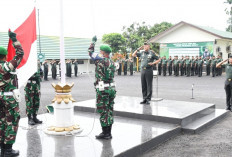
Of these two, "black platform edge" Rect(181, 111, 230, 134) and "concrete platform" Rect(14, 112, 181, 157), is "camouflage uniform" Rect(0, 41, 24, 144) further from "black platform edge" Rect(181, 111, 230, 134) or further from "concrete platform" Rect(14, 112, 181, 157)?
"black platform edge" Rect(181, 111, 230, 134)

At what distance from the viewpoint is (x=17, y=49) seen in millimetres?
4148

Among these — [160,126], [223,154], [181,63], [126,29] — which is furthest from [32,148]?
[126,29]

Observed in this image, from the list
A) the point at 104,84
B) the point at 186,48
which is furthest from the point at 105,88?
the point at 186,48

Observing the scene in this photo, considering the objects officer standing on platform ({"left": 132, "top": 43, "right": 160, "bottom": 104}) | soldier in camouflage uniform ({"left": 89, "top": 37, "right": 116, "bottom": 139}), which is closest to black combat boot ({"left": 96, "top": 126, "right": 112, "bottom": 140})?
soldier in camouflage uniform ({"left": 89, "top": 37, "right": 116, "bottom": 139})

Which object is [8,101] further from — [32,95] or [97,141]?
[32,95]

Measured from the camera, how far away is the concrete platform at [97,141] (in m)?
4.41

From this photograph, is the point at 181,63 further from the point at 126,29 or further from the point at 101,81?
the point at 101,81

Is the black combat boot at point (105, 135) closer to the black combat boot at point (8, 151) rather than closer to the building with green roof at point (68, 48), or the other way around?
the black combat boot at point (8, 151)

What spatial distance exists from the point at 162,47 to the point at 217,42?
6105 millimetres

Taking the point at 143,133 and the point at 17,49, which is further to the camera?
the point at 143,133

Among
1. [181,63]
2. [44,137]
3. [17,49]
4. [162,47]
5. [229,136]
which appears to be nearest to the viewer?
[17,49]

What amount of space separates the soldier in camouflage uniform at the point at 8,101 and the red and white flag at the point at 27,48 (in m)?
0.49

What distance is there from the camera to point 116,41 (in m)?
34.5

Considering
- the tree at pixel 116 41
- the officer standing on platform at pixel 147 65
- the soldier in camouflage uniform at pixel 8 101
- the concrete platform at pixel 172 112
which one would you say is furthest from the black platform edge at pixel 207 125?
the tree at pixel 116 41
